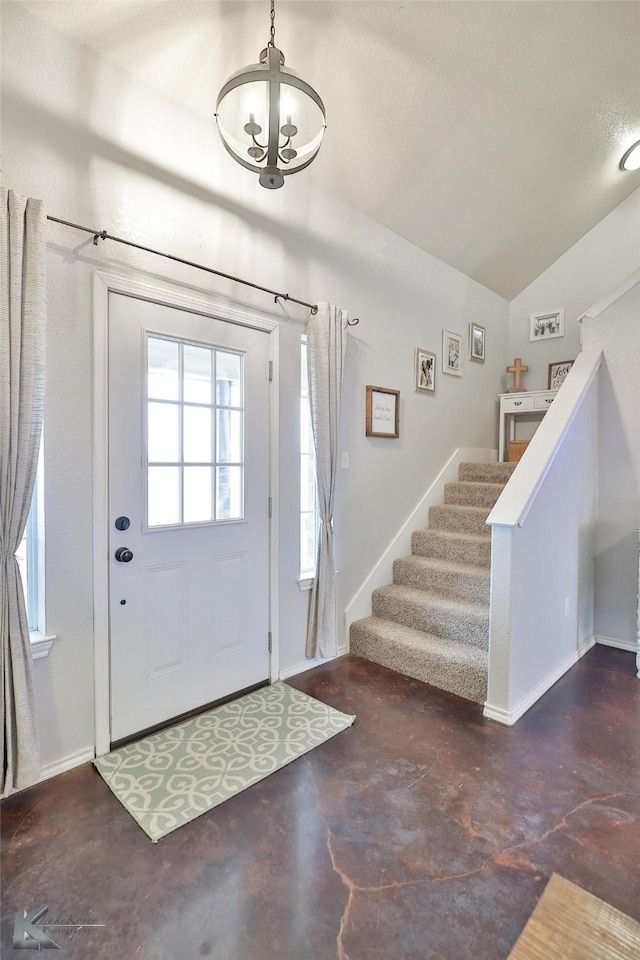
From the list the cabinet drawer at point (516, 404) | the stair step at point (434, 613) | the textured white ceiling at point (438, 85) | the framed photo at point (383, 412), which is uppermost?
the textured white ceiling at point (438, 85)

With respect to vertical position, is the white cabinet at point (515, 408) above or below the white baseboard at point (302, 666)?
above

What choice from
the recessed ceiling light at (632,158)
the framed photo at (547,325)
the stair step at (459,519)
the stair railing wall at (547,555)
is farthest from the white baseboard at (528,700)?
the recessed ceiling light at (632,158)

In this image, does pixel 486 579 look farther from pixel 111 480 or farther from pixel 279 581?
pixel 111 480

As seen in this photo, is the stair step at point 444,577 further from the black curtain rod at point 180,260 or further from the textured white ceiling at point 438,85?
the textured white ceiling at point 438,85

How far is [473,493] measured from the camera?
3.90 metres

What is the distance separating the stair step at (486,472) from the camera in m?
4.03

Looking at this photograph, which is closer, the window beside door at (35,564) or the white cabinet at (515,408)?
the window beside door at (35,564)

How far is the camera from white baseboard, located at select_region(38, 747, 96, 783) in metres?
1.91

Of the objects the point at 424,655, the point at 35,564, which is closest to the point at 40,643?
the point at 35,564

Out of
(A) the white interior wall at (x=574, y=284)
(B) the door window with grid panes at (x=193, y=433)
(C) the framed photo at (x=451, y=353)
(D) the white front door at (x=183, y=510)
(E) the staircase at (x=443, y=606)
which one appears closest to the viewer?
(D) the white front door at (x=183, y=510)

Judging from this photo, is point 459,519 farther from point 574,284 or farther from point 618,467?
point 574,284

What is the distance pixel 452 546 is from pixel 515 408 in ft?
6.16

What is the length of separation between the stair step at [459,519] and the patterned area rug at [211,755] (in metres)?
1.84

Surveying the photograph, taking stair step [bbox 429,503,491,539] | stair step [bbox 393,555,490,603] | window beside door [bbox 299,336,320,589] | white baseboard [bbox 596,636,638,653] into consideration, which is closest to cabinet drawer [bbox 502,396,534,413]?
stair step [bbox 429,503,491,539]
